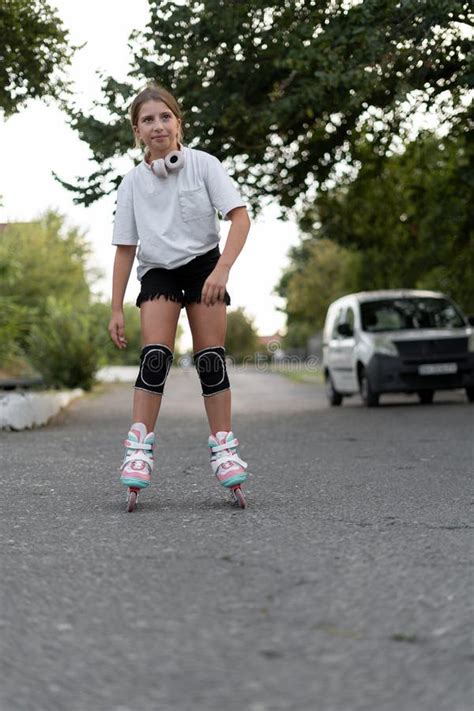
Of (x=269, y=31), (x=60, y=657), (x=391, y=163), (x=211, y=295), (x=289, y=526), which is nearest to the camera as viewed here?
(x=60, y=657)

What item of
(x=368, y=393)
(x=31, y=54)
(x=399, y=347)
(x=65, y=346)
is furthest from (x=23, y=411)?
(x=65, y=346)

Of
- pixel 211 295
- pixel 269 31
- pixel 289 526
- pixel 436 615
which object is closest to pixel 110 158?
pixel 269 31

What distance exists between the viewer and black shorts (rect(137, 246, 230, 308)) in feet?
18.3

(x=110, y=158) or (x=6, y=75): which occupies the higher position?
(x=6, y=75)

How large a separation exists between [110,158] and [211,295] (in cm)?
814

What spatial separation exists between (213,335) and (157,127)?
1049 millimetres

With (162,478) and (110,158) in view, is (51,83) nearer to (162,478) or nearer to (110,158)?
(110,158)

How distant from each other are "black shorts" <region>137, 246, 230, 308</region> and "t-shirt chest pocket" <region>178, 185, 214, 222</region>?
186 millimetres

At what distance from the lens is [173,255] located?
553cm

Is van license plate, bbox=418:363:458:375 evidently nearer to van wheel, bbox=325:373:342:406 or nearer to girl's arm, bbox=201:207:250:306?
van wheel, bbox=325:373:342:406

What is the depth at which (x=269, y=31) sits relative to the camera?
12.3 m

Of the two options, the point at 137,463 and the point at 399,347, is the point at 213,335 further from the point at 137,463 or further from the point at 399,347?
the point at 399,347

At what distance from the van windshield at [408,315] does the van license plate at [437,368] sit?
33.9 inches

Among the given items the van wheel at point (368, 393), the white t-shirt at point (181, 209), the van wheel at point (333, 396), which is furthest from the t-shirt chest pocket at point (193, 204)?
the van wheel at point (333, 396)
